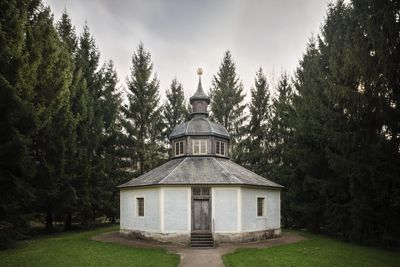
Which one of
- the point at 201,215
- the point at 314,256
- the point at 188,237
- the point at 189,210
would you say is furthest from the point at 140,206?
the point at 314,256

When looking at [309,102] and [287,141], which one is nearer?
[309,102]

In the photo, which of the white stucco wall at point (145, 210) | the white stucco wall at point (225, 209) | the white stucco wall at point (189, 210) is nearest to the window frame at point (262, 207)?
the white stucco wall at point (189, 210)

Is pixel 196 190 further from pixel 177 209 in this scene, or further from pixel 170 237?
pixel 170 237

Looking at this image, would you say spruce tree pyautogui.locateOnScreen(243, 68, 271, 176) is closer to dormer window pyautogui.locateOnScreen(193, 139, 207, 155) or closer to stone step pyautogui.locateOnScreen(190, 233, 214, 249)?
dormer window pyautogui.locateOnScreen(193, 139, 207, 155)

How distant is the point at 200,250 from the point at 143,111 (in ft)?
69.8

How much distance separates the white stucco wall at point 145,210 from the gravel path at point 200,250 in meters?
0.99

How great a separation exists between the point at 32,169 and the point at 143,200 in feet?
32.5

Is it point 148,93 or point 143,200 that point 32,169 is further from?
point 148,93

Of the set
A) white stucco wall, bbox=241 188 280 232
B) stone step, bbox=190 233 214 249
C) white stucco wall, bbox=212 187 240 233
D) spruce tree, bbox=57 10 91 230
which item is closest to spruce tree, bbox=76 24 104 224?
spruce tree, bbox=57 10 91 230

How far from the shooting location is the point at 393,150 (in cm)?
1550

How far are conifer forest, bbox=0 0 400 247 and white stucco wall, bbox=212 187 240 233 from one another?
20.4 ft

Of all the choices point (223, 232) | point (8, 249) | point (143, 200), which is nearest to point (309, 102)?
point (223, 232)

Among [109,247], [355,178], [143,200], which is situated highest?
[355,178]

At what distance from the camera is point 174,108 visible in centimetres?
4162
